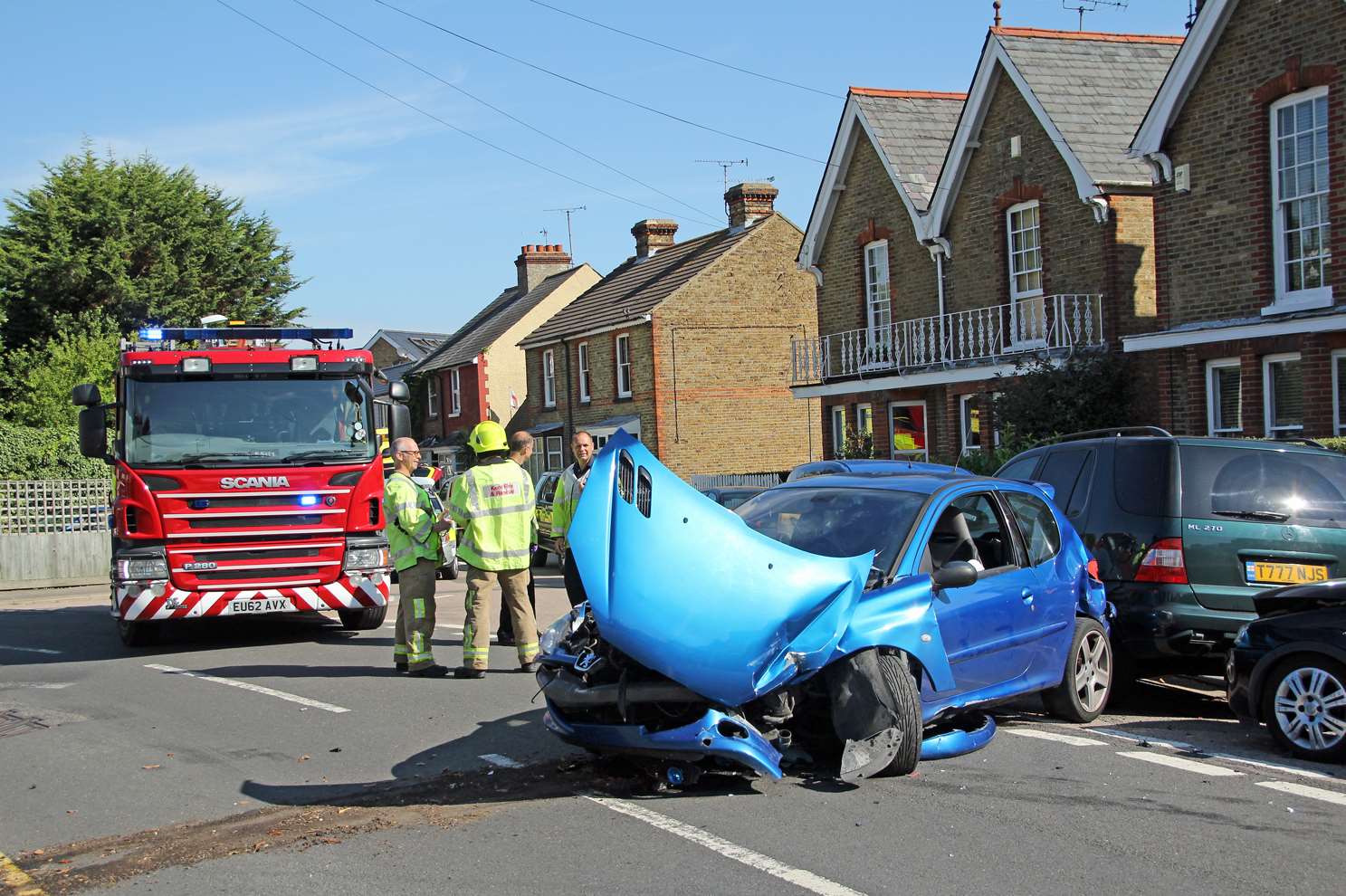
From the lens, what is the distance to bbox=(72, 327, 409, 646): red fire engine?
37.6 feet

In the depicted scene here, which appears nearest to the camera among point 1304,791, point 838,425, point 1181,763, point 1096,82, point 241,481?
point 1304,791

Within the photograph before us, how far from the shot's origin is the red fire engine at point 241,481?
37.6 feet

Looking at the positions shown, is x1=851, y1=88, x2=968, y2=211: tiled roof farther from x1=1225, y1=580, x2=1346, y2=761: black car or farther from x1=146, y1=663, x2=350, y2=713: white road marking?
x1=1225, y1=580, x2=1346, y2=761: black car

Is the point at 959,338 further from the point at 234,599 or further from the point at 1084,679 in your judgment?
the point at 1084,679

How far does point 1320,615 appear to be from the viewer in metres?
7.03

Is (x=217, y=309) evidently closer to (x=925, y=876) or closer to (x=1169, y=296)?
(x=1169, y=296)

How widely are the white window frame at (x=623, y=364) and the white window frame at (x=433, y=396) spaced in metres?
12.8

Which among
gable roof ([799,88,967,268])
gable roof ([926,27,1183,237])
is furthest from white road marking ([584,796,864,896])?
gable roof ([799,88,967,268])

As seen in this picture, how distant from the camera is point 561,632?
22.3 ft

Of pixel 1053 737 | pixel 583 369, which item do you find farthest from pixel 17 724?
pixel 583 369

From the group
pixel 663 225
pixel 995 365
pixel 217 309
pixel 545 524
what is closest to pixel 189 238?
pixel 217 309

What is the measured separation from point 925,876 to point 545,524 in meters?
17.9

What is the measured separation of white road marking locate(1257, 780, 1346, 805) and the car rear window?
7.73ft

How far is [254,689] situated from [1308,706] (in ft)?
23.9
